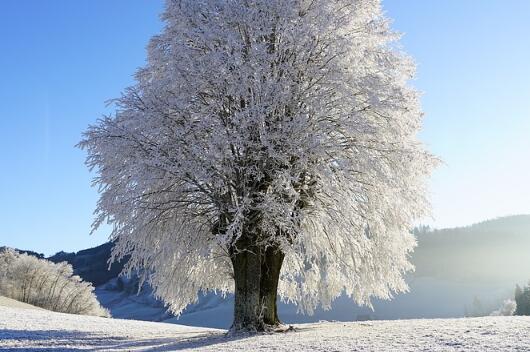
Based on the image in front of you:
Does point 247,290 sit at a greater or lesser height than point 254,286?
lesser

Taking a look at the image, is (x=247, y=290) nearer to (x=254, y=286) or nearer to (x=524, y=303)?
(x=254, y=286)

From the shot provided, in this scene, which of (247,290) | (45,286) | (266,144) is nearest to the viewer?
(266,144)

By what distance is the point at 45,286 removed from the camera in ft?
218

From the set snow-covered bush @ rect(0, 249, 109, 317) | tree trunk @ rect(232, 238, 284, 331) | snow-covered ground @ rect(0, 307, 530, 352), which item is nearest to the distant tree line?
snow-covered bush @ rect(0, 249, 109, 317)

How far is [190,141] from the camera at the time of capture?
57.0 feet

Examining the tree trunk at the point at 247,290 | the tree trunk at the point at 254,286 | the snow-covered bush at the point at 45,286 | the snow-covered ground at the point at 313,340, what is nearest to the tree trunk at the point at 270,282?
the tree trunk at the point at 254,286

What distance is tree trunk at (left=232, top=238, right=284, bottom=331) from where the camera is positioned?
17.7 m

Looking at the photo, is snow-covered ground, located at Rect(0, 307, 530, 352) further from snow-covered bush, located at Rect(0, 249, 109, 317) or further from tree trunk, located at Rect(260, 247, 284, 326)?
snow-covered bush, located at Rect(0, 249, 109, 317)

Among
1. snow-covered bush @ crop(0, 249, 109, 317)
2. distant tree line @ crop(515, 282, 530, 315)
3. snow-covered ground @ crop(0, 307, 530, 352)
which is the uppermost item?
snow-covered bush @ crop(0, 249, 109, 317)

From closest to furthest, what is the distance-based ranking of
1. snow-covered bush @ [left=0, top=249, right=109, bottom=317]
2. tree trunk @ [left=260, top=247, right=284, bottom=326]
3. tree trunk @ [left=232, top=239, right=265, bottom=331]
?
tree trunk @ [left=232, top=239, right=265, bottom=331] < tree trunk @ [left=260, top=247, right=284, bottom=326] < snow-covered bush @ [left=0, top=249, right=109, bottom=317]

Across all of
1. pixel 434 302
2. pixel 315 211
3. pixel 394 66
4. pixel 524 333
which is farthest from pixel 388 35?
pixel 434 302

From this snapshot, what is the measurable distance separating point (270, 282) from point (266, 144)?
221 inches

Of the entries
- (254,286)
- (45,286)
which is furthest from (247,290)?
(45,286)

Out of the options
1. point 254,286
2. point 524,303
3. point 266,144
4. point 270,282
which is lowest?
point 524,303
